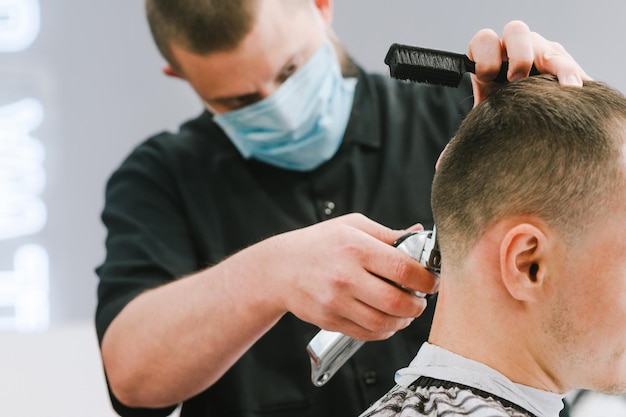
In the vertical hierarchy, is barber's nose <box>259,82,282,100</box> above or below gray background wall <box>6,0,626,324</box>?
above

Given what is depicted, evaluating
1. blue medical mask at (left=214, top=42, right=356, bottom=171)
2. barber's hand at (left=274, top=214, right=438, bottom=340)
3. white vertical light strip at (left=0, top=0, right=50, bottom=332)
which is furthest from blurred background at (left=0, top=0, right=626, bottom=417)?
barber's hand at (left=274, top=214, right=438, bottom=340)

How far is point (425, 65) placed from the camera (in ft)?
3.67

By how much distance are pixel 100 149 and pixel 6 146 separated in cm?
32

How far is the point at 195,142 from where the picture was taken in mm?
1886

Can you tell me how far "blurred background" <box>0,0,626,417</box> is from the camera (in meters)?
2.75

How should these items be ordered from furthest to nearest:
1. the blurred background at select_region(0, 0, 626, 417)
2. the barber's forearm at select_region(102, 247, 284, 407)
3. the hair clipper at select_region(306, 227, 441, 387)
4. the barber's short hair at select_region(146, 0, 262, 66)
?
the blurred background at select_region(0, 0, 626, 417), the barber's short hair at select_region(146, 0, 262, 66), the barber's forearm at select_region(102, 247, 284, 407), the hair clipper at select_region(306, 227, 441, 387)

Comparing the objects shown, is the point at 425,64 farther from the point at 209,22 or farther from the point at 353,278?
the point at 209,22

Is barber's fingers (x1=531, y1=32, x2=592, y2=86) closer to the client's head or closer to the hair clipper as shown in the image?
the client's head

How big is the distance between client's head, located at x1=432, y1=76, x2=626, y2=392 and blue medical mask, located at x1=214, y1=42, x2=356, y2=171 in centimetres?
63

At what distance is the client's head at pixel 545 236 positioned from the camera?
3.63 feet

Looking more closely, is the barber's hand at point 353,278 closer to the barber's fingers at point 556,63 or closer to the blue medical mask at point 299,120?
the barber's fingers at point 556,63

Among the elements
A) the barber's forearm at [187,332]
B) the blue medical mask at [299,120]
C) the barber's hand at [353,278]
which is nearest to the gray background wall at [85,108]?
the blue medical mask at [299,120]

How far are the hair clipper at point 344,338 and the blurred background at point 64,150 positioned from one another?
5.43 ft

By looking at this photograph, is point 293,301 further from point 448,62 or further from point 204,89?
point 204,89
